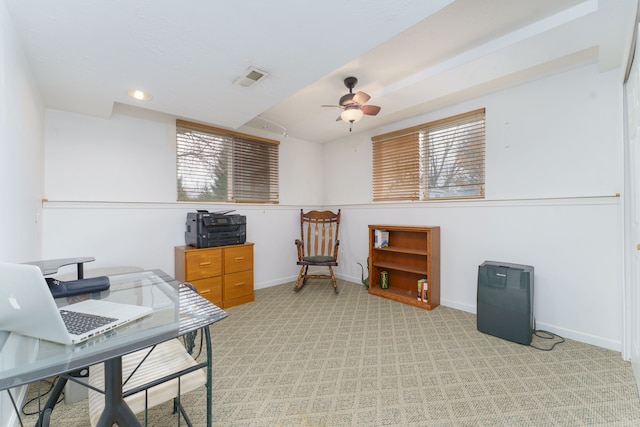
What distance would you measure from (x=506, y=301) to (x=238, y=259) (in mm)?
2715

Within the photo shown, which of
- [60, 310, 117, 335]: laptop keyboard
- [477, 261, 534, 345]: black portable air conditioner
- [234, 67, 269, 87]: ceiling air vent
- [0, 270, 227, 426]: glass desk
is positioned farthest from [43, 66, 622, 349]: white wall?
[60, 310, 117, 335]: laptop keyboard

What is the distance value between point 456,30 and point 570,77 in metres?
1.24

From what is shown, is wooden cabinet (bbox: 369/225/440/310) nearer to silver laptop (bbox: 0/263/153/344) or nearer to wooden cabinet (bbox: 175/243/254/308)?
wooden cabinet (bbox: 175/243/254/308)

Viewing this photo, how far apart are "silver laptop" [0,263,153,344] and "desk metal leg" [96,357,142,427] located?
0.54 feet

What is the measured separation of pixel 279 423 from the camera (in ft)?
4.64

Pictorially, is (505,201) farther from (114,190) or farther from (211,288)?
(114,190)

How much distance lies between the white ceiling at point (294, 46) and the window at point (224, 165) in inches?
24.3

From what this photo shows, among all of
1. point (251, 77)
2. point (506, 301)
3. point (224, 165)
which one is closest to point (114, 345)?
point (251, 77)

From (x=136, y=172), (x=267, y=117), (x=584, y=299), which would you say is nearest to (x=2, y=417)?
(x=136, y=172)

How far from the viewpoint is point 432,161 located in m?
3.20

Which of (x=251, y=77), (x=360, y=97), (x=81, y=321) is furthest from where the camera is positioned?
(x=360, y=97)

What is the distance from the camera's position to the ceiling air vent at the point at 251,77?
1.91 m

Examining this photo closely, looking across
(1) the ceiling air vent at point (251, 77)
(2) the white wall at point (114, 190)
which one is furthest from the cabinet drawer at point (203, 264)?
(1) the ceiling air vent at point (251, 77)

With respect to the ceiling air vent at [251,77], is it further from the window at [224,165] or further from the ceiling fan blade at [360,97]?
the window at [224,165]
